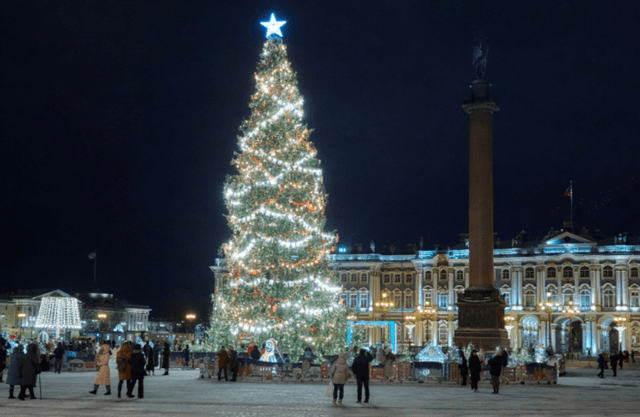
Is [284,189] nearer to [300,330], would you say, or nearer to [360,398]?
[300,330]

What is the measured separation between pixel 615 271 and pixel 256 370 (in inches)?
2732

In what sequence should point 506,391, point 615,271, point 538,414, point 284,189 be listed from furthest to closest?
point 615,271 → point 284,189 → point 506,391 → point 538,414

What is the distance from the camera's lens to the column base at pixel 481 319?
36.0 metres

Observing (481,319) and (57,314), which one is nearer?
(481,319)

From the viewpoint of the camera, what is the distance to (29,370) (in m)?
18.9

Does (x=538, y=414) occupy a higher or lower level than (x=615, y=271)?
lower

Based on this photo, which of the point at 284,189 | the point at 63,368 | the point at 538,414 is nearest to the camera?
the point at 538,414

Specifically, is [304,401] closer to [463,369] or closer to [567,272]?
[463,369]

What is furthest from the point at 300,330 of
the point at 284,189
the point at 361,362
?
the point at 361,362

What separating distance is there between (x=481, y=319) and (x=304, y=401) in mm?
18300

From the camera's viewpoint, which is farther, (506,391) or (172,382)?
(172,382)

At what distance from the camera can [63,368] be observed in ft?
121

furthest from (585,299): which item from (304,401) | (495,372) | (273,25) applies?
(304,401)

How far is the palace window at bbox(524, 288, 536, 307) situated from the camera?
93012 millimetres
